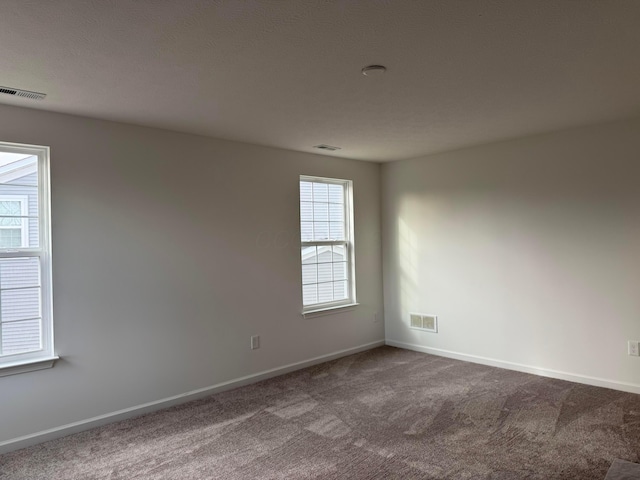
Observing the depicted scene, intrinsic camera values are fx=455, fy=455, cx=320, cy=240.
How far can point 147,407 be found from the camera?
3.60 meters

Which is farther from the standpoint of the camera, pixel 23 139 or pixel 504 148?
pixel 504 148

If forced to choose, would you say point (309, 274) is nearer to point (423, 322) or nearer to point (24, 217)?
point (423, 322)

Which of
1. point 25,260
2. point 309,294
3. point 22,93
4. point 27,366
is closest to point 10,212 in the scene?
point 25,260

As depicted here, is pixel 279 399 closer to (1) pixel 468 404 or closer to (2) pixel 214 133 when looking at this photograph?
(1) pixel 468 404

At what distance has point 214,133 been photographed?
12.8 ft

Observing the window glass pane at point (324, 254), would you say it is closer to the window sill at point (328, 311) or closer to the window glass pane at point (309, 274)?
the window glass pane at point (309, 274)

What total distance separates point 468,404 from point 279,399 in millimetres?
1534

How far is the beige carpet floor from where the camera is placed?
265cm

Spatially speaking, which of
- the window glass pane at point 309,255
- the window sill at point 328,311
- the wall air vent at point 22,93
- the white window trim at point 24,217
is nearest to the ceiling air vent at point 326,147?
the window glass pane at point 309,255

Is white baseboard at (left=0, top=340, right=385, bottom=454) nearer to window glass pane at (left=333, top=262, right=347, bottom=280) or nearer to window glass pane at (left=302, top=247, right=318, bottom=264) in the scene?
window glass pane at (left=333, top=262, right=347, bottom=280)

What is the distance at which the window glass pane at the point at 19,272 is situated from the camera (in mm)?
3053

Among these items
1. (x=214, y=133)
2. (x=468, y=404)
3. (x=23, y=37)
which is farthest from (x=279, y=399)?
(x=23, y=37)

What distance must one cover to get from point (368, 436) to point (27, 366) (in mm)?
2319

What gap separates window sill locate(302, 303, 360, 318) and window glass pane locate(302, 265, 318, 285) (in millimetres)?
322
